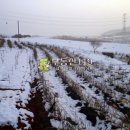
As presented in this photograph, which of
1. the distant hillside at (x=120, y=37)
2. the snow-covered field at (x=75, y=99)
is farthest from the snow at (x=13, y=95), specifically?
the distant hillside at (x=120, y=37)

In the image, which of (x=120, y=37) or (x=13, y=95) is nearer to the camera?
(x=13, y=95)

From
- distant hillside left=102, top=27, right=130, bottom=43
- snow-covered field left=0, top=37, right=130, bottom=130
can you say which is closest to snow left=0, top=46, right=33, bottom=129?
snow-covered field left=0, top=37, right=130, bottom=130

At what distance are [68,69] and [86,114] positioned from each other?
948 centimetres

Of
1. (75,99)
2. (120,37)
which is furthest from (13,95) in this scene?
(120,37)

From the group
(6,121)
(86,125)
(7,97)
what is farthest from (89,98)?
(6,121)

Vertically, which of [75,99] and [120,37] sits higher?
[120,37]

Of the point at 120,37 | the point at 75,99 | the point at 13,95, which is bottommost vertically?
the point at 75,99

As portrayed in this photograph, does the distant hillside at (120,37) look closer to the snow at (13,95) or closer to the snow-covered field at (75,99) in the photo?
the snow-covered field at (75,99)

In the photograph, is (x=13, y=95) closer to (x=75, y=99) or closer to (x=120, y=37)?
(x=75, y=99)

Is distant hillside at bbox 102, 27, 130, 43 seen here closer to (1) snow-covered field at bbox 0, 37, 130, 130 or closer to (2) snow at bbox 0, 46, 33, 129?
(1) snow-covered field at bbox 0, 37, 130, 130

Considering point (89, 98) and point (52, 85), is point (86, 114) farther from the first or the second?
point (52, 85)

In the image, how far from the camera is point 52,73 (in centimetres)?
1717

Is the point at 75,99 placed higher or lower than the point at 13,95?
lower

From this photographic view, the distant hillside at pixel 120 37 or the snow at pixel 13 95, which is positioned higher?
the distant hillside at pixel 120 37
